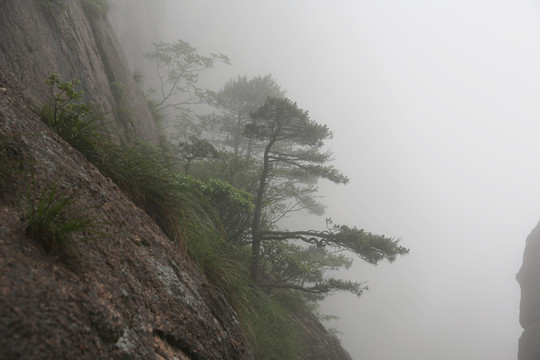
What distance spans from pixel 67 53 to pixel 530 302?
89.4 ft

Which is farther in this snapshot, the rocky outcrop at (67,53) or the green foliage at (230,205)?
the green foliage at (230,205)

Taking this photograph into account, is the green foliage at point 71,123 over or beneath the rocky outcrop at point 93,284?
over

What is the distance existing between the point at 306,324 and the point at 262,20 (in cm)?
16669

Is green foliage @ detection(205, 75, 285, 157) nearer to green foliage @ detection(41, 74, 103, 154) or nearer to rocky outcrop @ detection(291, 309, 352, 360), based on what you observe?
rocky outcrop @ detection(291, 309, 352, 360)

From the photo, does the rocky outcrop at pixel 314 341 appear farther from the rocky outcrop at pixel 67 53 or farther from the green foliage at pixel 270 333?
the rocky outcrop at pixel 67 53

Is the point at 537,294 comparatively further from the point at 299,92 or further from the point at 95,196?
the point at 299,92

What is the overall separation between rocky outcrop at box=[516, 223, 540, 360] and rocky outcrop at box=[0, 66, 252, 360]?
22.2 metres

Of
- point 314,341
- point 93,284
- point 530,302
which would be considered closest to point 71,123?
point 93,284

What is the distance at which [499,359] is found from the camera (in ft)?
201

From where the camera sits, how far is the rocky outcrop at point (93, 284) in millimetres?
798

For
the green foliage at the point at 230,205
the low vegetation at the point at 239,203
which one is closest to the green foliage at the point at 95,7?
the low vegetation at the point at 239,203

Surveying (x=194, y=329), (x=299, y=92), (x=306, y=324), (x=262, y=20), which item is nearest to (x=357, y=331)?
(x=306, y=324)

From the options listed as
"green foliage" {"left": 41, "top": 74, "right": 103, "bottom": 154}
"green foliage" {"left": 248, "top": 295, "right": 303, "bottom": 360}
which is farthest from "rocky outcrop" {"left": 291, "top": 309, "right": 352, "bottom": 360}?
Answer: "green foliage" {"left": 41, "top": 74, "right": 103, "bottom": 154}

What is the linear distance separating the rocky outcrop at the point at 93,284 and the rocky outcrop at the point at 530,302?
22157 millimetres
